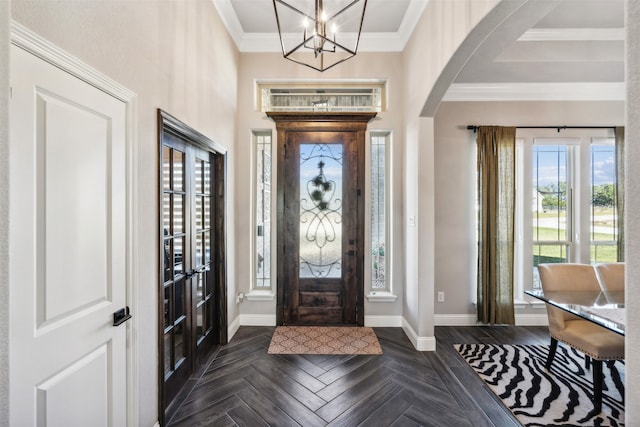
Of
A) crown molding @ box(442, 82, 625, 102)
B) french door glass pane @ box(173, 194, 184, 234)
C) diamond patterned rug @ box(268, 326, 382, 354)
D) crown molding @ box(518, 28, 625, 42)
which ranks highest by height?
crown molding @ box(518, 28, 625, 42)

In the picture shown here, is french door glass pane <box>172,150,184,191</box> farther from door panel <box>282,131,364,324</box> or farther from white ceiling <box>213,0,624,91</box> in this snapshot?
white ceiling <box>213,0,624,91</box>

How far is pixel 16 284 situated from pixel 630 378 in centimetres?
180

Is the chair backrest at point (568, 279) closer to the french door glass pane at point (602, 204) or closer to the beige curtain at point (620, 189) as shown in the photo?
the french door glass pane at point (602, 204)

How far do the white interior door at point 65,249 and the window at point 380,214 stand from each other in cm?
272

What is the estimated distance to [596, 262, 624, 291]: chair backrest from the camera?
7.77ft

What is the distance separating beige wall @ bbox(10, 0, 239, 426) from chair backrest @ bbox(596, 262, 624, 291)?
3.72 metres

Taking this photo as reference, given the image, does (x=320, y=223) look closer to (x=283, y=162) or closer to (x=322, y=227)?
(x=322, y=227)

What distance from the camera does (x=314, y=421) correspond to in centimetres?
185

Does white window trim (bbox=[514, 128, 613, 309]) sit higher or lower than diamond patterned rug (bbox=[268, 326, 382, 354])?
higher

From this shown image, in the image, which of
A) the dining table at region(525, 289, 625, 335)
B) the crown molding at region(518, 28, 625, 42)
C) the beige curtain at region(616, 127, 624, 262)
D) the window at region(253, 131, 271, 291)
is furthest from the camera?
the window at region(253, 131, 271, 291)

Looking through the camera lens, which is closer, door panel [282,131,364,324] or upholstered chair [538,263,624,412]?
upholstered chair [538,263,624,412]

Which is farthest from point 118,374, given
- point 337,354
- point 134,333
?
point 337,354

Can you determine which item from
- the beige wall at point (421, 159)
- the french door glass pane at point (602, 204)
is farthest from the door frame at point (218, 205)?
the french door glass pane at point (602, 204)

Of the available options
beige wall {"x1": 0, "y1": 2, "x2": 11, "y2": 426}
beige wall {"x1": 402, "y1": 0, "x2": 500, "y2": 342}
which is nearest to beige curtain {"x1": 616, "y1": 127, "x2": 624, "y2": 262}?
beige wall {"x1": 402, "y1": 0, "x2": 500, "y2": 342}
